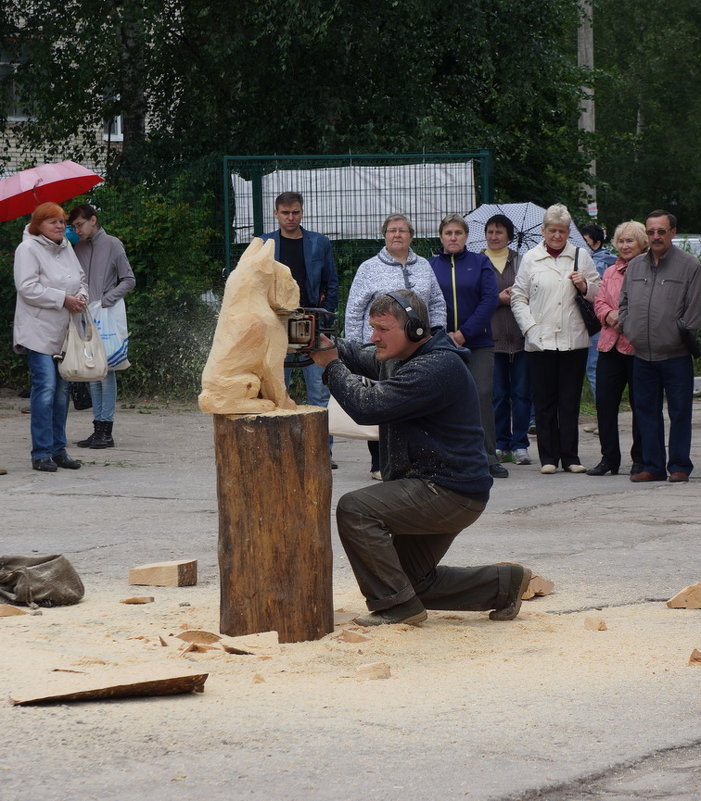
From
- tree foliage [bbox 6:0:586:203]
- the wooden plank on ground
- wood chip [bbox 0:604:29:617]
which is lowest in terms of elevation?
wood chip [bbox 0:604:29:617]

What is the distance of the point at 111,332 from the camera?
11336 millimetres

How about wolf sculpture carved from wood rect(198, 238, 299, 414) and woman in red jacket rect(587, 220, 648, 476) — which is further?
woman in red jacket rect(587, 220, 648, 476)

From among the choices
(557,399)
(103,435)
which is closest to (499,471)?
(557,399)

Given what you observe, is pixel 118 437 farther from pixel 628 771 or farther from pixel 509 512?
pixel 628 771

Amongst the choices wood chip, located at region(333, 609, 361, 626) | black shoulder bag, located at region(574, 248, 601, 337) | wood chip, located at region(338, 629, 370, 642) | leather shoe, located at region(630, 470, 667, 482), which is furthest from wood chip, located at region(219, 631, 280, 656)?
black shoulder bag, located at region(574, 248, 601, 337)

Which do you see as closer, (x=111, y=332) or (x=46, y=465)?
(x=46, y=465)

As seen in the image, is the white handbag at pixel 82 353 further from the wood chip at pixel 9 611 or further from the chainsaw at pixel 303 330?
the chainsaw at pixel 303 330

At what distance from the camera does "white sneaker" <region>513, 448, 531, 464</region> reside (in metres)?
10.8

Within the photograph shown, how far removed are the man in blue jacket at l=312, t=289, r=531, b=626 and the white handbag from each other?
4.82 metres

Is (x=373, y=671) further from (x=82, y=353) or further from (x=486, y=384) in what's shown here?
(x=82, y=353)

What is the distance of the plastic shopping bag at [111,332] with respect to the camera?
1126 cm

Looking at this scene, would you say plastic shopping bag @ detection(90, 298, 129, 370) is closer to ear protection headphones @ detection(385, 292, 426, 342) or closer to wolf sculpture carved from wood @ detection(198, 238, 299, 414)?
wolf sculpture carved from wood @ detection(198, 238, 299, 414)

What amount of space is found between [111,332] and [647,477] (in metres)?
4.58

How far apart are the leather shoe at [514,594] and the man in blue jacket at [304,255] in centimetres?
439
